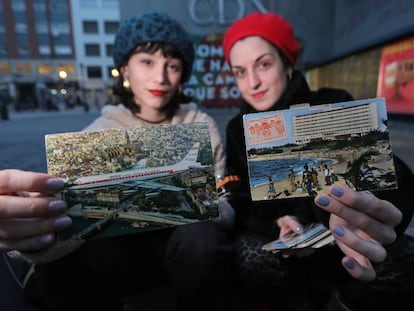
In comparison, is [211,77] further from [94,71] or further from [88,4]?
[88,4]

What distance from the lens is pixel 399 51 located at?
4762 millimetres

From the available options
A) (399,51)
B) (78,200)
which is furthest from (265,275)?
(399,51)

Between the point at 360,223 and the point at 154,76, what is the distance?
0.87 metres

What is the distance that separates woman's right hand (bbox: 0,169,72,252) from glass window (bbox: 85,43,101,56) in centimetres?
3232

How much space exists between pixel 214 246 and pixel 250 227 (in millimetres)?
Answer: 262

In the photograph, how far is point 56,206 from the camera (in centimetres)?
70

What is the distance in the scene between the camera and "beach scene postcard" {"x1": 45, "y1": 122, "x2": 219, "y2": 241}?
2.40 ft

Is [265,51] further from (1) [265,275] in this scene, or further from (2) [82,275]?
(2) [82,275]

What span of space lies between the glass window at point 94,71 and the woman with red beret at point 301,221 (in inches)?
1256

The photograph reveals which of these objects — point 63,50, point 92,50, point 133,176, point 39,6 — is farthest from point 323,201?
point 39,6

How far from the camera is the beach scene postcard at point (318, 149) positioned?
2.40 ft

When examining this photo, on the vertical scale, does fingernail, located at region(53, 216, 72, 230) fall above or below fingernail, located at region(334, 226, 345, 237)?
above

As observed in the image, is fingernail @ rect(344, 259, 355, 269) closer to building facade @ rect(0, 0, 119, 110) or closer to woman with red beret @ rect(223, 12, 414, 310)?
woman with red beret @ rect(223, 12, 414, 310)

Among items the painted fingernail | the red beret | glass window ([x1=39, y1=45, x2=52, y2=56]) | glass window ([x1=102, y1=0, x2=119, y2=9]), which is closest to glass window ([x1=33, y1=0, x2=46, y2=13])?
glass window ([x1=39, y1=45, x2=52, y2=56])
